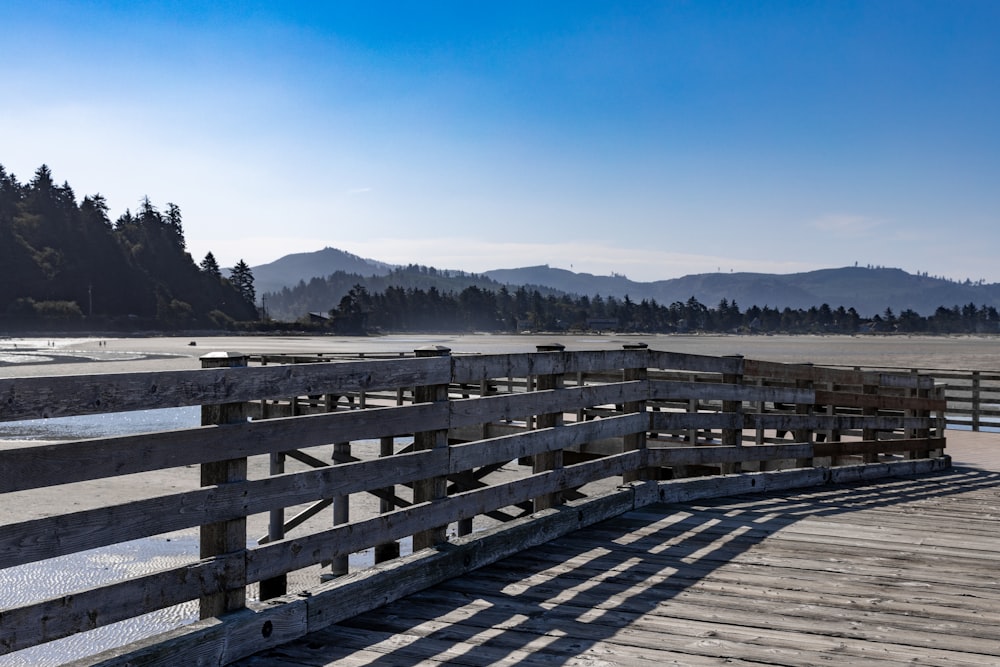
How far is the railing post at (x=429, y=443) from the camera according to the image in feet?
18.4

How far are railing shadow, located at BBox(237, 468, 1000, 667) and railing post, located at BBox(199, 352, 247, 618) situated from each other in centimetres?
30

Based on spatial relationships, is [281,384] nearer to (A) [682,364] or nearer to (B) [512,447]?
(B) [512,447]

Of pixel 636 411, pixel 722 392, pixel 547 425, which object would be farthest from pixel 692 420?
pixel 547 425

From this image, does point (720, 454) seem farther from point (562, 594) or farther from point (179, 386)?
point (179, 386)

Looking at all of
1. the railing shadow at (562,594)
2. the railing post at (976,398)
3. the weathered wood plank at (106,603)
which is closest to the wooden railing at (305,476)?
the weathered wood plank at (106,603)

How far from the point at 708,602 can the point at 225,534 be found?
2.83 metres

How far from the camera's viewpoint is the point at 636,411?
8.09 meters

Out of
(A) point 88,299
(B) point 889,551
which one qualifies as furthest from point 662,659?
(A) point 88,299

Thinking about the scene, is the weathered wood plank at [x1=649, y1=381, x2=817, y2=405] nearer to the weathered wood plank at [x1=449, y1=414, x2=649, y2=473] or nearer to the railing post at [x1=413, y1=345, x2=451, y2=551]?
the weathered wood plank at [x1=449, y1=414, x2=649, y2=473]

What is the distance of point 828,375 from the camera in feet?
34.2

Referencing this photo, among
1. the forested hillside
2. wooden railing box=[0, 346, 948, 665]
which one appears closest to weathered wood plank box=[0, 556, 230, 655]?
wooden railing box=[0, 346, 948, 665]

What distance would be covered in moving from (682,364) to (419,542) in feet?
11.6

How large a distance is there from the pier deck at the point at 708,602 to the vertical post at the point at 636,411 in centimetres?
35

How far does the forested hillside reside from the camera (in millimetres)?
163250
